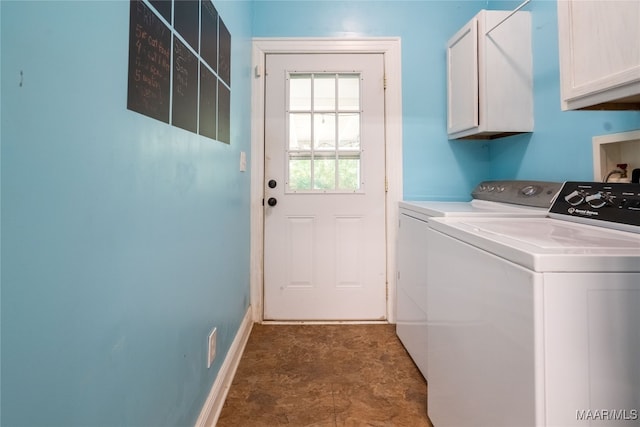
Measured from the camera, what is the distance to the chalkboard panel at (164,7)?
823mm

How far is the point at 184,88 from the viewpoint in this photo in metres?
1.01

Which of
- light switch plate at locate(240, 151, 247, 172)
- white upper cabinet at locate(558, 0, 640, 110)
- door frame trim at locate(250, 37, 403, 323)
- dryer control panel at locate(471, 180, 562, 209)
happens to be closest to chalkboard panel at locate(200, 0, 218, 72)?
light switch plate at locate(240, 151, 247, 172)

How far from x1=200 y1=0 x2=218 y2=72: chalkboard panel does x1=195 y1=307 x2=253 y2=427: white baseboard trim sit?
1.41 meters

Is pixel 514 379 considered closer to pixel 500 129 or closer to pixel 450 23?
pixel 500 129

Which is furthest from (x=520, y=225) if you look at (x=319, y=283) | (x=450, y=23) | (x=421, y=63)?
(x=450, y=23)

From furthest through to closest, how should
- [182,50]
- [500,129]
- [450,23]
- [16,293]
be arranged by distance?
[450,23]
[500,129]
[182,50]
[16,293]

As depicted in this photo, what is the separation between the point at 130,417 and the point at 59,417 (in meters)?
0.24

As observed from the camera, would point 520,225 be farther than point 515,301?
Yes

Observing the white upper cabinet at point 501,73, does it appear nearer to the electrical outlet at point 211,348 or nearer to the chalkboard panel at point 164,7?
the chalkboard panel at point 164,7

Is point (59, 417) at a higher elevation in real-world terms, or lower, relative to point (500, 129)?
lower

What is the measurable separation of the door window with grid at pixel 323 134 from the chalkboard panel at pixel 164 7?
1.30 m

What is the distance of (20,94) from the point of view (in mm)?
434

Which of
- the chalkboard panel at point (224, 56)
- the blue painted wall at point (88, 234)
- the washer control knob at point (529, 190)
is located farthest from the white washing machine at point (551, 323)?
the chalkboard panel at point (224, 56)

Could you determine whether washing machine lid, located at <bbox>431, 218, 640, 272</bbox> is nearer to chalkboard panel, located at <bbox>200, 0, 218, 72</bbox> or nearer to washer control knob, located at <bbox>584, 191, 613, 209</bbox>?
washer control knob, located at <bbox>584, 191, 613, 209</bbox>
